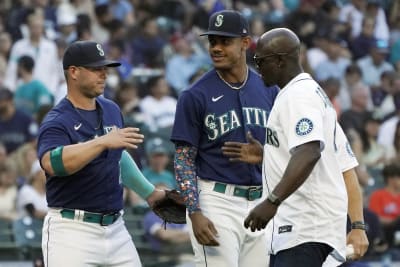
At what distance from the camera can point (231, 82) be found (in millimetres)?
7406

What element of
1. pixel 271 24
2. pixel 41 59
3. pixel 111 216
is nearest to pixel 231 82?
pixel 111 216

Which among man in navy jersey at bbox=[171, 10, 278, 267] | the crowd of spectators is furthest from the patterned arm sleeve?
the crowd of spectators

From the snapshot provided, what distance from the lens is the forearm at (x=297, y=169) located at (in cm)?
589

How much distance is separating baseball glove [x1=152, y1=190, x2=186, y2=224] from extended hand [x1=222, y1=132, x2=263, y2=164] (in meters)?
0.61

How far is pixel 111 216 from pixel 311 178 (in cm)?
152

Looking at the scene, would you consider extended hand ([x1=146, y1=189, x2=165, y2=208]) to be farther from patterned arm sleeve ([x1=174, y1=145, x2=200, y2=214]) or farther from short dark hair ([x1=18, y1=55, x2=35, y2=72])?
short dark hair ([x1=18, y1=55, x2=35, y2=72])

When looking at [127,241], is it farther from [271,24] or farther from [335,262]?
[271,24]

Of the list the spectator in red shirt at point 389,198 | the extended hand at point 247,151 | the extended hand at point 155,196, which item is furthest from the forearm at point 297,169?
the spectator in red shirt at point 389,198

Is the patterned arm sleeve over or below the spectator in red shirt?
over

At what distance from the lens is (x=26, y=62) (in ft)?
46.1

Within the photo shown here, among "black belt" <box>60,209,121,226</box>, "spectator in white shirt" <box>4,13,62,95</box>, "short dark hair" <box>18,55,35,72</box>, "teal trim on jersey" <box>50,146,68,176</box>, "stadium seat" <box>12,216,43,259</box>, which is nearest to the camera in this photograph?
"teal trim on jersey" <box>50,146,68,176</box>

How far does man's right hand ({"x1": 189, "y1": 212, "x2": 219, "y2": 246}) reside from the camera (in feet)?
23.0

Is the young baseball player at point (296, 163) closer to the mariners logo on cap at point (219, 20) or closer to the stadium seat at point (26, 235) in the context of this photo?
the mariners logo on cap at point (219, 20)

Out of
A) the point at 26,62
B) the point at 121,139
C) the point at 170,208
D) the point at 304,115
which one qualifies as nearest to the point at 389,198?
the point at 26,62
